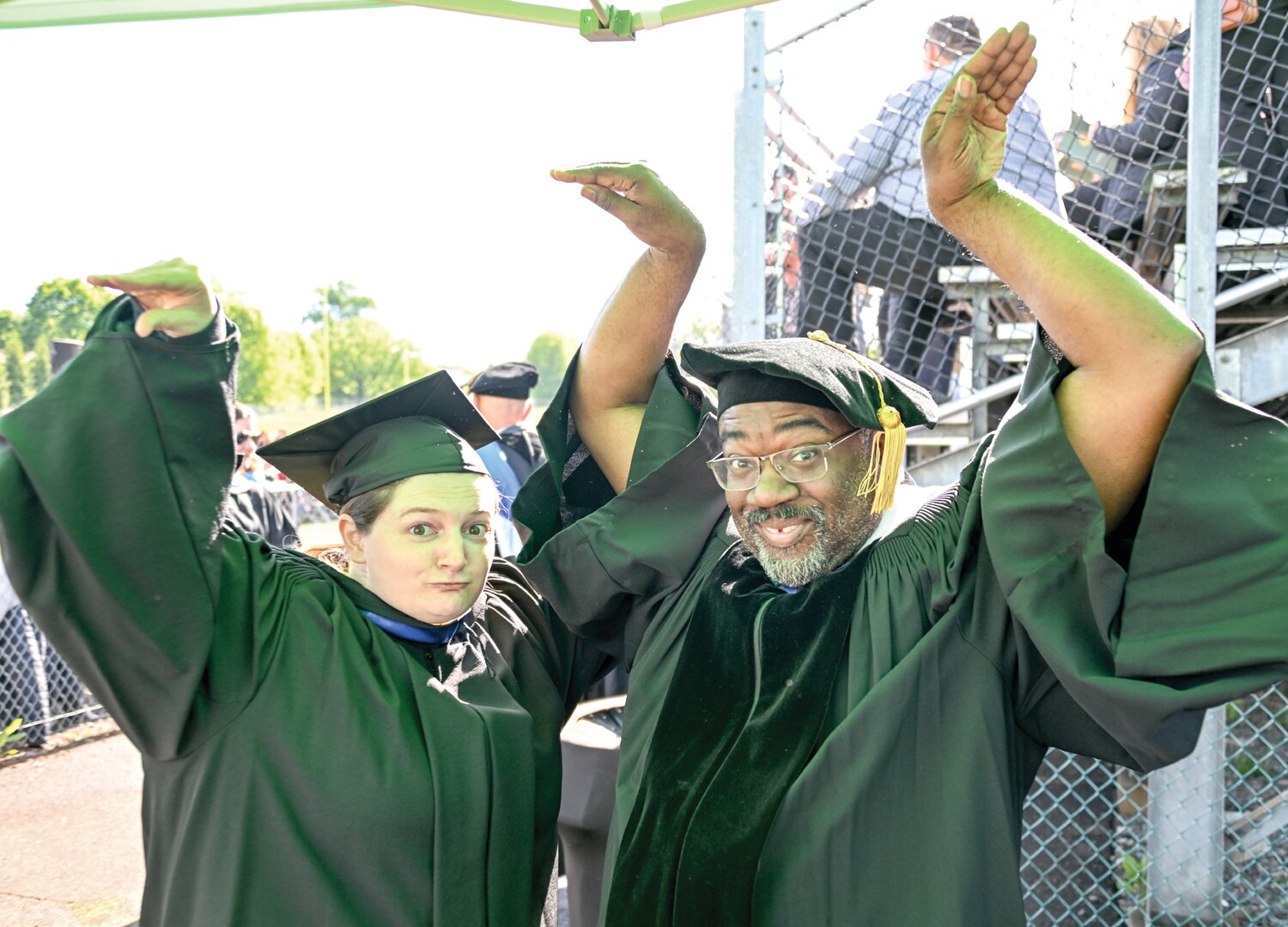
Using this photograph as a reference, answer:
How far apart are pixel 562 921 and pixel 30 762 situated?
3789mm

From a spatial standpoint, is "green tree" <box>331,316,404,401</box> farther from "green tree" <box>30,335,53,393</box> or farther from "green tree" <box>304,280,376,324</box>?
"green tree" <box>30,335,53,393</box>

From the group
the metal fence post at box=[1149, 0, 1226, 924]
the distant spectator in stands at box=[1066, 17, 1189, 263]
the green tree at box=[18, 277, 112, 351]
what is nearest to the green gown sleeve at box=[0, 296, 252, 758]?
the metal fence post at box=[1149, 0, 1226, 924]

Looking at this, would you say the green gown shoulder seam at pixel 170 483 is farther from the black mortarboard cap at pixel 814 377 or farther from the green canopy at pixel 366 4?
the green canopy at pixel 366 4

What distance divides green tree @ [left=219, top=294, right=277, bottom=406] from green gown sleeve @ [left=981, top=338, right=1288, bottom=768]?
62202 millimetres

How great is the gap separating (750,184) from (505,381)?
264 cm

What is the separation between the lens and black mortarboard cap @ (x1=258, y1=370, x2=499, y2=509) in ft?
7.84

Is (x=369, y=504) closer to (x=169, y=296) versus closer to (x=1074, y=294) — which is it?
(x=169, y=296)

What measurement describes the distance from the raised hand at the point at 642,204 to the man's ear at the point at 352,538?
2.83 feet

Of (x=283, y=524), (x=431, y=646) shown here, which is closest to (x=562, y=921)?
(x=431, y=646)

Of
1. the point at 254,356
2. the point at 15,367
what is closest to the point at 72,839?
the point at 15,367

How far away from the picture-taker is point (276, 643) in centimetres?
223

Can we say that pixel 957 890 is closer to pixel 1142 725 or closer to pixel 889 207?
pixel 1142 725

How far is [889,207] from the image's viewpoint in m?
4.54

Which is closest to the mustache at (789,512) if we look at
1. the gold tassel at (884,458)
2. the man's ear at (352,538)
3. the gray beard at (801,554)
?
the gray beard at (801,554)
